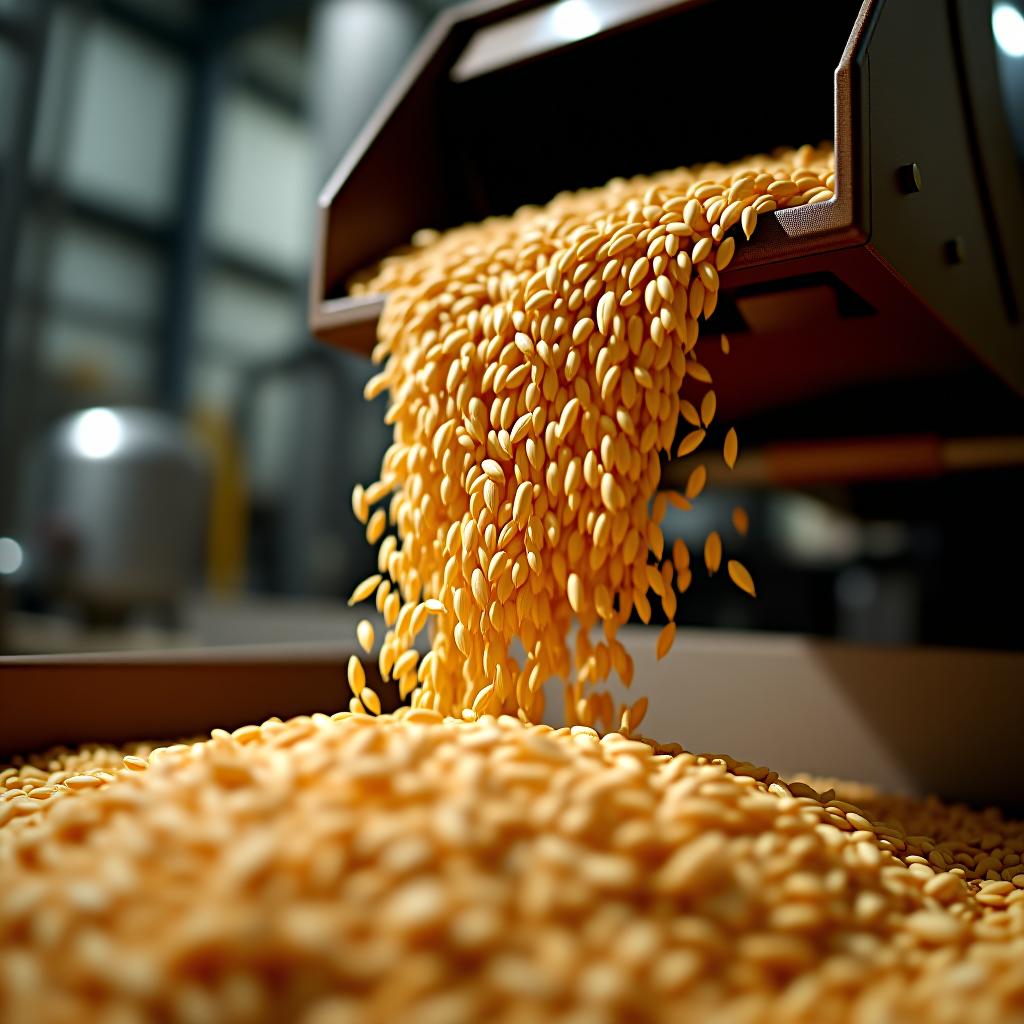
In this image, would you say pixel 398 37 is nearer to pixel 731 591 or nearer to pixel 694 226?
pixel 731 591

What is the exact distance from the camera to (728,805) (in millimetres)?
539

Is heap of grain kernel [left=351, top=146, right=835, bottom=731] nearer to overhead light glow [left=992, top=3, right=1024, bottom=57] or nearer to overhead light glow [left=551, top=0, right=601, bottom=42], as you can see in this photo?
overhead light glow [left=551, top=0, right=601, bottom=42]

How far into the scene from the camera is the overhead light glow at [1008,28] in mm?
1058

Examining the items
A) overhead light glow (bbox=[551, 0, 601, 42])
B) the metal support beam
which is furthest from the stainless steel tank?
overhead light glow (bbox=[551, 0, 601, 42])

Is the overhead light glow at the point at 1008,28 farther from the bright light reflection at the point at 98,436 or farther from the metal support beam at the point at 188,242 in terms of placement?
the metal support beam at the point at 188,242

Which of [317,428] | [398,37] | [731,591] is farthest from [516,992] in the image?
[398,37]

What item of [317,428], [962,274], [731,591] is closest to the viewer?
[962,274]

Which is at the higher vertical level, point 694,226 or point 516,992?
point 694,226

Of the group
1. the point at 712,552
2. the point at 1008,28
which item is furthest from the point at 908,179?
the point at 1008,28

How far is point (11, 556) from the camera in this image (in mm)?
2734

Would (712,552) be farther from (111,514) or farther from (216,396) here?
(216,396)

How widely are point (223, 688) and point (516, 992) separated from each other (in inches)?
30.6

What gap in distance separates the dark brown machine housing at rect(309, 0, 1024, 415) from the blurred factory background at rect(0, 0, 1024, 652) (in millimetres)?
118

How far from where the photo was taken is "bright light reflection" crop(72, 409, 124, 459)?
2.64 meters
